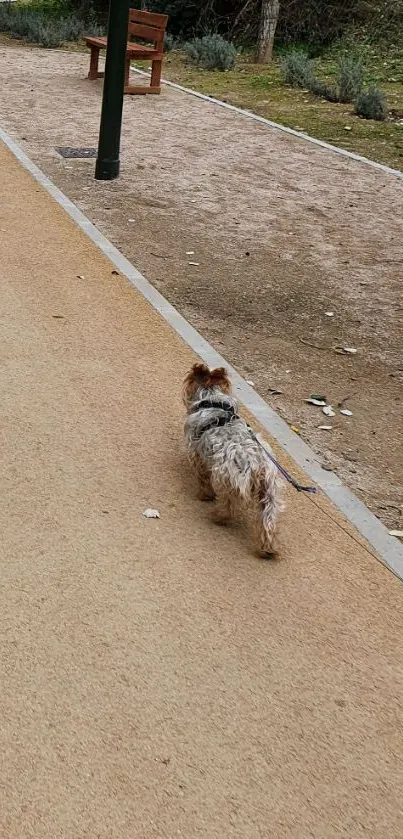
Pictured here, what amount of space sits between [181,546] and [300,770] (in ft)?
4.29

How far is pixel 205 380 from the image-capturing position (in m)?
4.73

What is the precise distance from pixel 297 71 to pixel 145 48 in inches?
151

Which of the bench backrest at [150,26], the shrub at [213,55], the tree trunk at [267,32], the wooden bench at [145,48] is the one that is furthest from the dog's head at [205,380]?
the tree trunk at [267,32]

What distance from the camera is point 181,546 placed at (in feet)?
13.9

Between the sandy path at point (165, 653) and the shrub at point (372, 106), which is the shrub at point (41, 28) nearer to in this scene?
the shrub at point (372, 106)

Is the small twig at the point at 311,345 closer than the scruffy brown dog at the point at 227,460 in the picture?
No

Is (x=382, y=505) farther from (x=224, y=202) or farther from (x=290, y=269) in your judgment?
(x=224, y=202)

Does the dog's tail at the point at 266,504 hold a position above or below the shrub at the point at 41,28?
above

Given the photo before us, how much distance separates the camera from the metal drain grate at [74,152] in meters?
11.3

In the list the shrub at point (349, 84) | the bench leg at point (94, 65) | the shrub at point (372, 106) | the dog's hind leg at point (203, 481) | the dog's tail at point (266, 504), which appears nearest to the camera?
the dog's tail at point (266, 504)

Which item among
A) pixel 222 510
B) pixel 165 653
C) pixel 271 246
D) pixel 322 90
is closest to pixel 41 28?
pixel 322 90

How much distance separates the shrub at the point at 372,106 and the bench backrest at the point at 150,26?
3.47 m

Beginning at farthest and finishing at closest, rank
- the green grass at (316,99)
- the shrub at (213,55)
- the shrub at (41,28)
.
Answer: the shrub at (41,28) < the shrub at (213,55) < the green grass at (316,99)

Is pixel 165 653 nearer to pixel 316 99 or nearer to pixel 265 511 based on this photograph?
pixel 265 511
